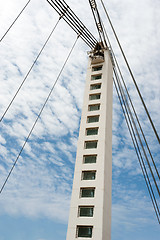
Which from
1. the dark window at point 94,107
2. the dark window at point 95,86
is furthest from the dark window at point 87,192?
the dark window at point 95,86

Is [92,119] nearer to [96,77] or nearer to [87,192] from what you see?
[96,77]

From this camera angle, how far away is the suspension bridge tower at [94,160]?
15.5m

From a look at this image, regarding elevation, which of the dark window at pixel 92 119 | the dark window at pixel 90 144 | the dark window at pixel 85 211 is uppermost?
the dark window at pixel 92 119

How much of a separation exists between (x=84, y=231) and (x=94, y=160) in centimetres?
586

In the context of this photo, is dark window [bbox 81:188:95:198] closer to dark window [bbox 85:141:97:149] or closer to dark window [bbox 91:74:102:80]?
dark window [bbox 85:141:97:149]

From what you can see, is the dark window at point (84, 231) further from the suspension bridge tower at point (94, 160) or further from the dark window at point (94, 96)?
the dark window at point (94, 96)

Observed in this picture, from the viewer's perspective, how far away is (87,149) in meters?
19.2

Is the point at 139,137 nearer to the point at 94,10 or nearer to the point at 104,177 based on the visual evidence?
the point at 104,177

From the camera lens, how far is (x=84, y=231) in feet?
50.0

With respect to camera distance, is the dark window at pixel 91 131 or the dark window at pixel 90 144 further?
the dark window at pixel 91 131

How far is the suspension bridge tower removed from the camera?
50.9 ft

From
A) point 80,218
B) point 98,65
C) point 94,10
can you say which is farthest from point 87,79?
point 80,218

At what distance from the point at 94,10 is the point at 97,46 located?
4.26m

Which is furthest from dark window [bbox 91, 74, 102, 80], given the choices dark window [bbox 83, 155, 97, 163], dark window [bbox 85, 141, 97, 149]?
dark window [bbox 83, 155, 97, 163]
